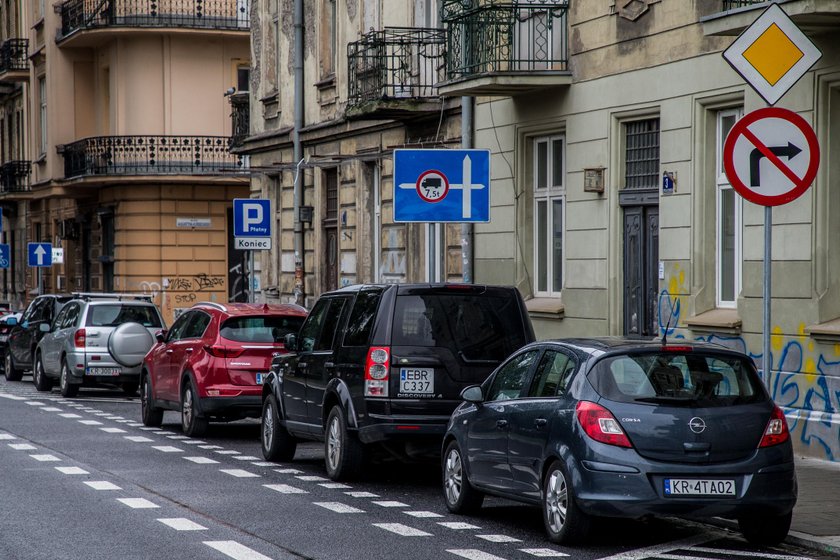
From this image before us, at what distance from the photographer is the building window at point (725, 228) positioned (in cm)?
1767

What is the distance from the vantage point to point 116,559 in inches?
385

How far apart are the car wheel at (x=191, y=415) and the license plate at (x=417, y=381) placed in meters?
5.62

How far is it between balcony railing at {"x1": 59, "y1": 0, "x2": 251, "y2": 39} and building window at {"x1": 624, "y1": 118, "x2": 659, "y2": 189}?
81.3ft

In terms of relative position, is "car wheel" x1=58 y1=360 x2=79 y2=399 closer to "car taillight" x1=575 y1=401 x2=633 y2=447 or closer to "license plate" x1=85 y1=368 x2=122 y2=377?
"license plate" x1=85 y1=368 x2=122 y2=377

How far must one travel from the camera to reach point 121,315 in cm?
2678

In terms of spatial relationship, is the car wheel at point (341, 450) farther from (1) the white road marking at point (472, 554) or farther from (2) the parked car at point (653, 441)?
(1) the white road marking at point (472, 554)

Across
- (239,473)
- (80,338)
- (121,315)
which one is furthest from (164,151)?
(239,473)

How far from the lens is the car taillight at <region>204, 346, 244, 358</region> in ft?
60.8

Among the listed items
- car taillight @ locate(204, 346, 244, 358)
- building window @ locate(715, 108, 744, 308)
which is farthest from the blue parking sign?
car taillight @ locate(204, 346, 244, 358)

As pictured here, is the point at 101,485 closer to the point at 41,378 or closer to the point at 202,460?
the point at 202,460

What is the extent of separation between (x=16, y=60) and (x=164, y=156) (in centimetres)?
1342

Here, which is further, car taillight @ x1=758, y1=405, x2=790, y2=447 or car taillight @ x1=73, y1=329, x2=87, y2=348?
car taillight @ x1=73, y1=329, x2=87, y2=348

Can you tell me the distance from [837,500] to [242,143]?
24.8m

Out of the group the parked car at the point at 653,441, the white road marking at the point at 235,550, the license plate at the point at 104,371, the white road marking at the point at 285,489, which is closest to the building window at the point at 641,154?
the white road marking at the point at 285,489
